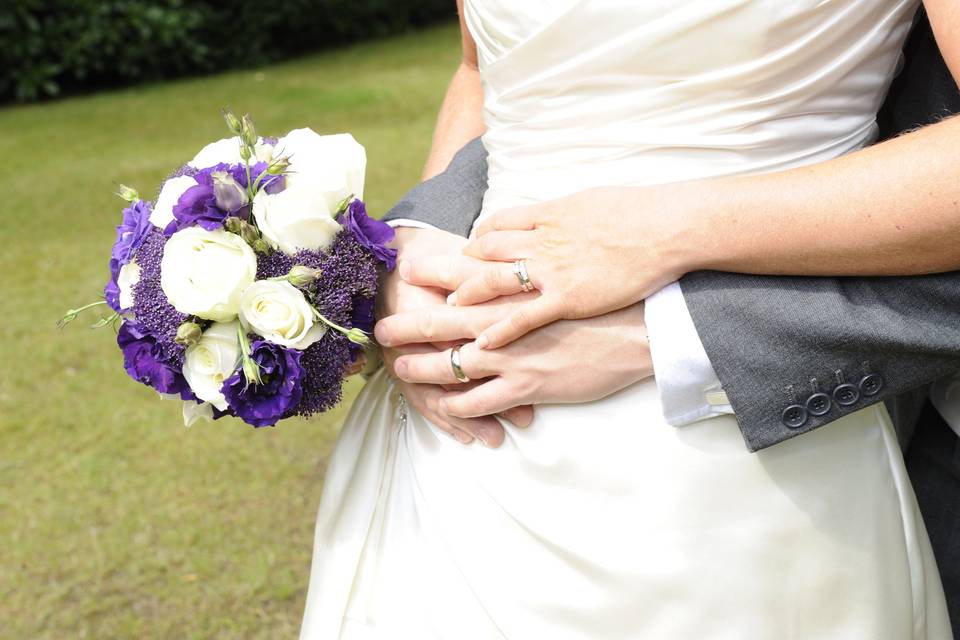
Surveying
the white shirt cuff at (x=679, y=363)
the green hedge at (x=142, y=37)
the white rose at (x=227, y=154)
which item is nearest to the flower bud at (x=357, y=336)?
the white rose at (x=227, y=154)

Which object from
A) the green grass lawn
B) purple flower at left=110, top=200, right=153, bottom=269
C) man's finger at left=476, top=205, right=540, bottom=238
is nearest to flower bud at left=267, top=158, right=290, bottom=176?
purple flower at left=110, top=200, right=153, bottom=269

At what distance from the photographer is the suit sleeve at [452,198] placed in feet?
6.06

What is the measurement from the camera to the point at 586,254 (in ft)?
4.86

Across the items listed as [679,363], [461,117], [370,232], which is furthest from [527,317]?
[461,117]

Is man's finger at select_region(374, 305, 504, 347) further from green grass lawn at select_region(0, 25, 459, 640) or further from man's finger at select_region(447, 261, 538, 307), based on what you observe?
green grass lawn at select_region(0, 25, 459, 640)

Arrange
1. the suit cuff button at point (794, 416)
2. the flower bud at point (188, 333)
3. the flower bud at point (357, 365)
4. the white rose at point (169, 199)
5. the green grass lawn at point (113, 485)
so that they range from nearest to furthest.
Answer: the suit cuff button at point (794, 416) < the flower bud at point (188, 333) < the white rose at point (169, 199) < the flower bud at point (357, 365) < the green grass lawn at point (113, 485)

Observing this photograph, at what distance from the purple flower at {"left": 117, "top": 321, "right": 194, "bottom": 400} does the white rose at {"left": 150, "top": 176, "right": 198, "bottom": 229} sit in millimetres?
169

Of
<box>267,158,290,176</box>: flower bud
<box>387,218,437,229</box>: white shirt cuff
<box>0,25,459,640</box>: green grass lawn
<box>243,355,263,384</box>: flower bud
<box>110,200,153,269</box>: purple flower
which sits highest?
<box>267,158,290,176</box>: flower bud

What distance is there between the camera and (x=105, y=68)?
13305 mm

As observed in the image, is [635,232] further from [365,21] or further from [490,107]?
[365,21]

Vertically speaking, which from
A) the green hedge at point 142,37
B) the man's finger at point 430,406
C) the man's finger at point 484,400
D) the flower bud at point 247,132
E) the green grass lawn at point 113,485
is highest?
the flower bud at point 247,132

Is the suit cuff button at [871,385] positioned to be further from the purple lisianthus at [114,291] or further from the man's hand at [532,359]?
the purple lisianthus at [114,291]

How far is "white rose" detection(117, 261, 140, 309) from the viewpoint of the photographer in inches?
64.5

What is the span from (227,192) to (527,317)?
1.63ft
